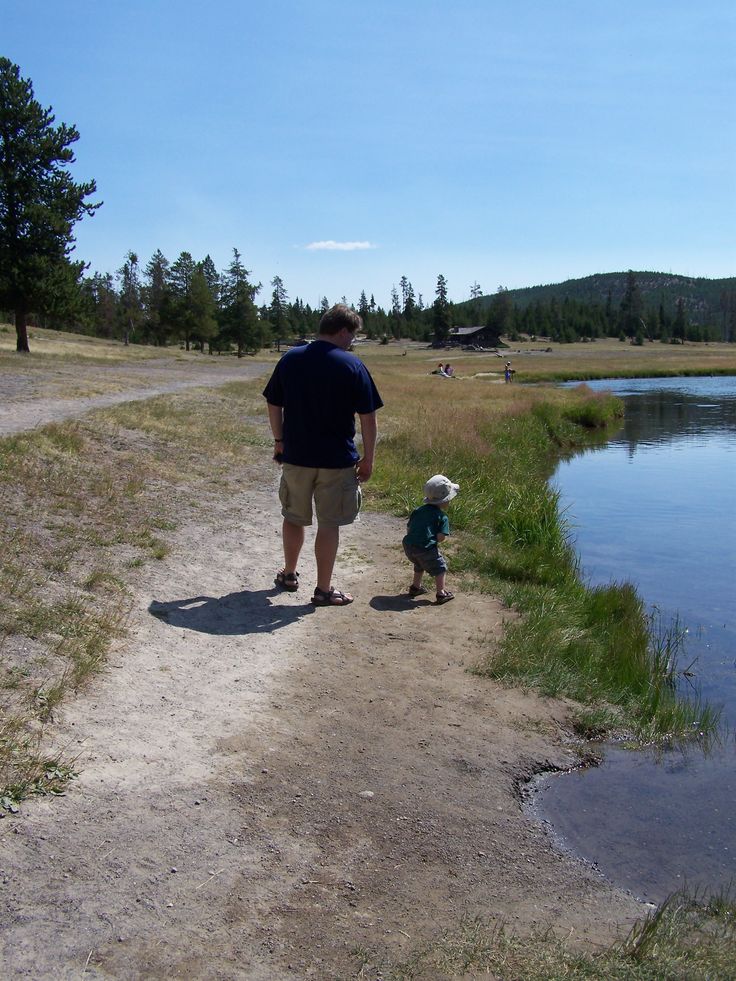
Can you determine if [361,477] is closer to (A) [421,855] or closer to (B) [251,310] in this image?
(A) [421,855]

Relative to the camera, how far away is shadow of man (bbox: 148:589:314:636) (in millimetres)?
5883

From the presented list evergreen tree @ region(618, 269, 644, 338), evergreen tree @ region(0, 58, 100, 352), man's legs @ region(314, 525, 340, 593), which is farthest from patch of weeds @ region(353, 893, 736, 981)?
evergreen tree @ region(618, 269, 644, 338)

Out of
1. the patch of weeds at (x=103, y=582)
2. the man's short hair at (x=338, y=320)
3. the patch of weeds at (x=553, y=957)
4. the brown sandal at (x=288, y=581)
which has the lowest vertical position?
the patch of weeds at (x=553, y=957)

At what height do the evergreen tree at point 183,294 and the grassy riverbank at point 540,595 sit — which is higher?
the evergreen tree at point 183,294

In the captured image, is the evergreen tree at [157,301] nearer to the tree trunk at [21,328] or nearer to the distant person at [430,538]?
the tree trunk at [21,328]

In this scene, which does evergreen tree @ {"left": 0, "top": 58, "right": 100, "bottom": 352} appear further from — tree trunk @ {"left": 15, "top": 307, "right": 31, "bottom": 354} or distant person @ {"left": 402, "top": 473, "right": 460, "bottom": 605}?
distant person @ {"left": 402, "top": 473, "right": 460, "bottom": 605}

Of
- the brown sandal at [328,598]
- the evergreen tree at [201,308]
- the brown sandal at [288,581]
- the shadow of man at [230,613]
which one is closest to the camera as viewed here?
the shadow of man at [230,613]

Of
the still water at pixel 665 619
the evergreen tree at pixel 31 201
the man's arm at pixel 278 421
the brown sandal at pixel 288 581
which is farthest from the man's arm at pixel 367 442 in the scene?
the evergreen tree at pixel 31 201

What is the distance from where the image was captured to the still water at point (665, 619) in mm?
4191

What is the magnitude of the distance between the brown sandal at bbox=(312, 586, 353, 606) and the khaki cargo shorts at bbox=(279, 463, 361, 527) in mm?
608

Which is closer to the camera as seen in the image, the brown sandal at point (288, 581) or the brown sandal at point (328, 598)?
the brown sandal at point (328, 598)

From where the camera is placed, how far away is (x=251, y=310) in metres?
84.9

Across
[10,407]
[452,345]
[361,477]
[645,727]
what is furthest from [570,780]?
[452,345]

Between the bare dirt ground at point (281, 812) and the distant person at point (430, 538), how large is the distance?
2.66ft
